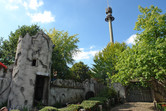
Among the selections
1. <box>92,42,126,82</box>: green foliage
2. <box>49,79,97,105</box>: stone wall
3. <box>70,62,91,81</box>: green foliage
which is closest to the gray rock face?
<box>49,79,97,105</box>: stone wall

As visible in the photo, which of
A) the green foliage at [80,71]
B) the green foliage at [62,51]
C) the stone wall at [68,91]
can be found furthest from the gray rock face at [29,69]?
the green foliage at [80,71]

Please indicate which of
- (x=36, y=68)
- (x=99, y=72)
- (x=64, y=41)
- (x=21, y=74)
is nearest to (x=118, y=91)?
(x=99, y=72)

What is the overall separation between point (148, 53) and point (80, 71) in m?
17.1

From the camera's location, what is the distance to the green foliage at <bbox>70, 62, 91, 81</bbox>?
79.6 feet

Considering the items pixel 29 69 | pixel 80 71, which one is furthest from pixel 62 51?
pixel 29 69

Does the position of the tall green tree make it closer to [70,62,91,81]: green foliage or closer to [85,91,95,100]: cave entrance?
[85,91,95,100]: cave entrance

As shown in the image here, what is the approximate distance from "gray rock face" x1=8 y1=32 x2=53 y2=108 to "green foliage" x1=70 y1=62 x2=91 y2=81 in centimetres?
1113

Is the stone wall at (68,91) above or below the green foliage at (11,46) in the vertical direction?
below

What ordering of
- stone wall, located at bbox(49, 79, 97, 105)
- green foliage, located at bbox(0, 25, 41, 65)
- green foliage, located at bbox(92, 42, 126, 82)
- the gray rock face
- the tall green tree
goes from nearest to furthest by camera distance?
1. the tall green tree
2. the gray rock face
3. stone wall, located at bbox(49, 79, 97, 105)
4. green foliage, located at bbox(0, 25, 41, 65)
5. green foliage, located at bbox(92, 42, 126, 82)

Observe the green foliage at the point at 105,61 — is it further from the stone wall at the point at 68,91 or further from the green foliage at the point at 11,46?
the green foliage at the point at 11,46

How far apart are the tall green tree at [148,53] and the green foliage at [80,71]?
13.6 m

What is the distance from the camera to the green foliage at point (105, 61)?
79.1ft

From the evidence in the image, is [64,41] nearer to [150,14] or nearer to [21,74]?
[21,74]

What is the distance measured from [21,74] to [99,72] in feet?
56.2
